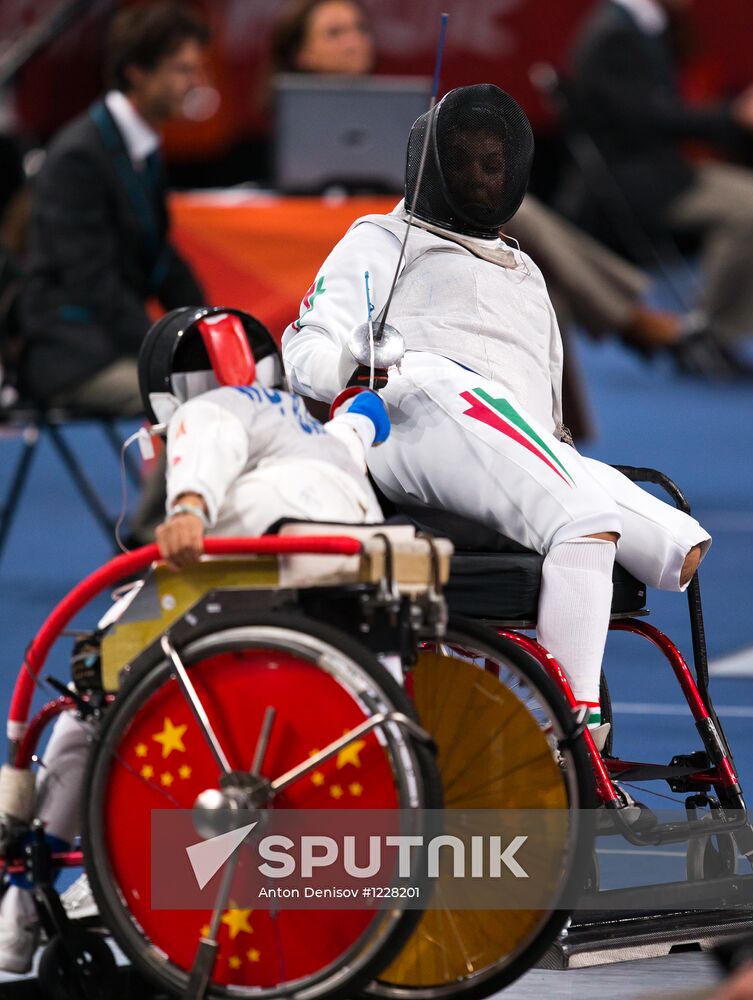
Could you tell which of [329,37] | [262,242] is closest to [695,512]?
[262,242]

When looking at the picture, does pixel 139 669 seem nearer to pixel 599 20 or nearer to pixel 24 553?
pixel 24 553

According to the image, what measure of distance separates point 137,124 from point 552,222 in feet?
8.40

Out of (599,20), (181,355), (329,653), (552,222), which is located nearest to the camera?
(329,653)

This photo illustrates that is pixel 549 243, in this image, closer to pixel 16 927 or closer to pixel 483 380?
pixel 483 380

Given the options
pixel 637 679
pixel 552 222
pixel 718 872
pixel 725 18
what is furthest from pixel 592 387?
pixel 718 872

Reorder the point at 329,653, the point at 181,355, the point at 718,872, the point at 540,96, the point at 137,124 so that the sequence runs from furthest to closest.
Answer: the point at 540,96, the point at 137,124, the point at 718,872, the point at 181,355, the point at 329,653

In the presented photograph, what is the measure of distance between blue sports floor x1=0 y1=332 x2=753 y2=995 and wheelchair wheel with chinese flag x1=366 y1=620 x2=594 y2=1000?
800mm

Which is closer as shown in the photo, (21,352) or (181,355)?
(181,355)

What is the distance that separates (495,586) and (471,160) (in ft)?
2.39

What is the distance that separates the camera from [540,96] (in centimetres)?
1470

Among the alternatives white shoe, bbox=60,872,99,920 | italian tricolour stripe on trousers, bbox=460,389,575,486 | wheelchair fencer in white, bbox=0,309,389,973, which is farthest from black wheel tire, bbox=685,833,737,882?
white shoe, bbox=60,872,99,920

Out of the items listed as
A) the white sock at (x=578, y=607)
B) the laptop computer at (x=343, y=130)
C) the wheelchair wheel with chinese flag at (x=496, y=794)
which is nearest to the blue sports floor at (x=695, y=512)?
the white sock at (x=578, y=607)

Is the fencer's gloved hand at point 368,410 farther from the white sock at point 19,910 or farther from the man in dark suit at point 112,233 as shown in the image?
the man in dark suit at point 112,233

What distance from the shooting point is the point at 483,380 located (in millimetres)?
3260
